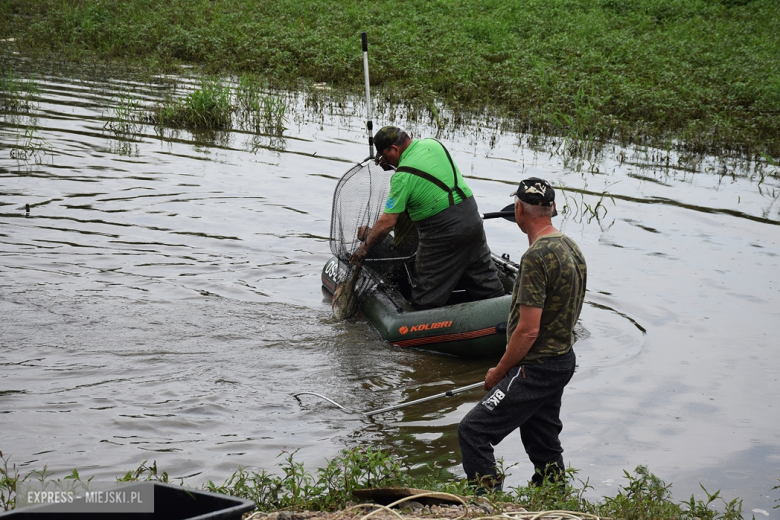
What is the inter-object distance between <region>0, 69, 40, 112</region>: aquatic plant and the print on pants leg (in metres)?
12.4

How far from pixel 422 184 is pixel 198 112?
8396 mm

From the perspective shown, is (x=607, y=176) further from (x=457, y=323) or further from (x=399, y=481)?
(x=399, y=481)

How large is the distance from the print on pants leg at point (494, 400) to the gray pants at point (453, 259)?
2685 millimetres

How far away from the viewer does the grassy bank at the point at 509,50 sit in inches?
582

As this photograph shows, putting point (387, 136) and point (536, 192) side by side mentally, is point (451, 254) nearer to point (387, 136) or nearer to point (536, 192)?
point (387, 136)

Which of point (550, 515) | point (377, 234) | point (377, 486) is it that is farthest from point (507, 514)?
point (377, 234)

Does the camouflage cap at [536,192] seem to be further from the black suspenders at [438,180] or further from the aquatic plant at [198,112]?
the aquatic plant at [198,112]

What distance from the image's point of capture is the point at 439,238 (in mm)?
6730

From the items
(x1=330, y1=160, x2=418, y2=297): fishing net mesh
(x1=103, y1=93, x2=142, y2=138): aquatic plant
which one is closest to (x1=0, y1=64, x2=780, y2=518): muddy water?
(x1=103, y1=93, x2=142, y2=138): aquatic plant

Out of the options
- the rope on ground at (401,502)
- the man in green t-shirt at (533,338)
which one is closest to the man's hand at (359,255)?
the man in green t-shirt at (533,338)

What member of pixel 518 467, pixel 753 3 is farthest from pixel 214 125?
pixel 753 3

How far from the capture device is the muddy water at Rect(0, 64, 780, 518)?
5090 millimetres

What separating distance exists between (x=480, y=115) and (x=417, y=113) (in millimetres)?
1293

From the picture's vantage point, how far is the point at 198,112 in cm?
1386
